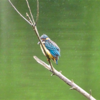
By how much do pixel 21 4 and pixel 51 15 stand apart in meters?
0.42

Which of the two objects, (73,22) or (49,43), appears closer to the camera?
(49,43)

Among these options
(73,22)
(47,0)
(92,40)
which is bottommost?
(92,40)

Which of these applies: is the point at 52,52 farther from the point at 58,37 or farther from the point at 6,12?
the point at 6,12

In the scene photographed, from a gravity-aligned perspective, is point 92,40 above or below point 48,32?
below

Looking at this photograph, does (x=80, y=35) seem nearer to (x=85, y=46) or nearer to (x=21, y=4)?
(x=85, y=46)

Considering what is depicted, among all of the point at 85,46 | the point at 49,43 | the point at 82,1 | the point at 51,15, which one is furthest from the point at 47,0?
the point at 49,43

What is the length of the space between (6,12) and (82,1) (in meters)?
1.01

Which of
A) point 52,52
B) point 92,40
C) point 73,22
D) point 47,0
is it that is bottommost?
point 92,40

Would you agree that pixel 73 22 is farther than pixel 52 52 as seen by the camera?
Yes

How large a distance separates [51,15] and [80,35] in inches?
18.3

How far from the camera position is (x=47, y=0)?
3.91 meters

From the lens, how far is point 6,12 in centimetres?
404

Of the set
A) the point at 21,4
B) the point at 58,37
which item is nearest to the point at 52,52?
the point at 58,37

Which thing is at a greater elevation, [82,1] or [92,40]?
[82,1]
